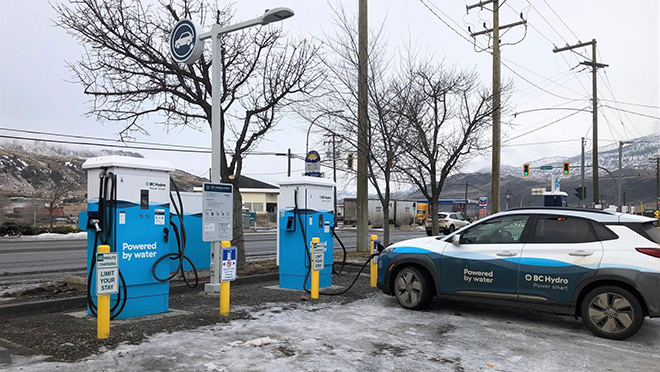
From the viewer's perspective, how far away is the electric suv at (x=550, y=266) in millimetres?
6582

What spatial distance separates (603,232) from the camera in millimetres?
6965

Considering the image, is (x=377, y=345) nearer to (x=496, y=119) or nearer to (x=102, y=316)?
(x=102, y=316)

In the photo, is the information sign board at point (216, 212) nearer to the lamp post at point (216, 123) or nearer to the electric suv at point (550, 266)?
the lamp post at point (216, 123)

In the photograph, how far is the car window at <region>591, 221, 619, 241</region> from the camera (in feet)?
22.6

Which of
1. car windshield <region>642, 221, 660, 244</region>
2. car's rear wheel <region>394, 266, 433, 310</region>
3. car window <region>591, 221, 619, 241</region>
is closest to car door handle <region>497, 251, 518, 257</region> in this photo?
car window <region>591, 221, 619, 241</region>

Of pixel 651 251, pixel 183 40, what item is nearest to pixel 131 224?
pixel 183 40

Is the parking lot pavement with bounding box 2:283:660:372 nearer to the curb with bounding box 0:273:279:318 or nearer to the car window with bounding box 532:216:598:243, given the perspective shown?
the car window with bounding box 532:216:598:243

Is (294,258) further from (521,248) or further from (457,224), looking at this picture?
(457,224)

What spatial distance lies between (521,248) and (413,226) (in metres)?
50.5

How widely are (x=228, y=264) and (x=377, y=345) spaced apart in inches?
98.5

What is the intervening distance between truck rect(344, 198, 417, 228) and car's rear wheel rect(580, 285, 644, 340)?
141 feet

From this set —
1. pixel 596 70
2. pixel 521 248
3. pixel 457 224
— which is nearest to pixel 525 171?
pixel 596 70

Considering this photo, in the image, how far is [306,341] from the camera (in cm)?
609

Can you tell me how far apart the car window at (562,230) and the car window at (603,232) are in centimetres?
7
